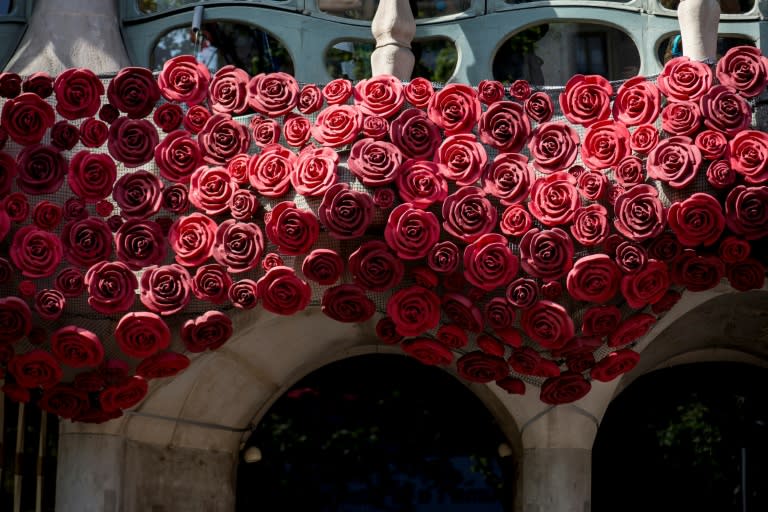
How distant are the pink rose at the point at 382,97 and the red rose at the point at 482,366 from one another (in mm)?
1724

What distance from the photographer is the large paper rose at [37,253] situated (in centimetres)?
1008

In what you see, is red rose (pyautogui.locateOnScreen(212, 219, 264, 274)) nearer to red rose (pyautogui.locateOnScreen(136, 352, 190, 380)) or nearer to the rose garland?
the rose garland

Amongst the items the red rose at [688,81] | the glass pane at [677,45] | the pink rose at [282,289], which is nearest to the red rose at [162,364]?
the pink rose at [282,289]

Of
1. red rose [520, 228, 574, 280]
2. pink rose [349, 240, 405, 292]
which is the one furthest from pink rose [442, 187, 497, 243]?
pink rose [349, 240, 405, 292]

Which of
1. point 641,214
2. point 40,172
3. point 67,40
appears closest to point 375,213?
point 641,214

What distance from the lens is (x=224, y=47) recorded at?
11953mm

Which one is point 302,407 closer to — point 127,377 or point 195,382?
point 195,382

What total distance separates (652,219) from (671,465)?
3850 mm

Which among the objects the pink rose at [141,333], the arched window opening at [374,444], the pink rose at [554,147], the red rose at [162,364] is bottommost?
the arched window opening at [374,444]

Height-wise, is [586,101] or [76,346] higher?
[586,101]

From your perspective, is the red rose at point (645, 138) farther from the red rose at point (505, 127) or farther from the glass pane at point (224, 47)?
the glass pane at point (224, 47)

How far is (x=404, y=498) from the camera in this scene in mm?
12961

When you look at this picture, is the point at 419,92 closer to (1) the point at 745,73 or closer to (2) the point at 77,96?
(1) the point at 745,73

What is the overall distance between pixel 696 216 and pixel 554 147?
3.36 feet
